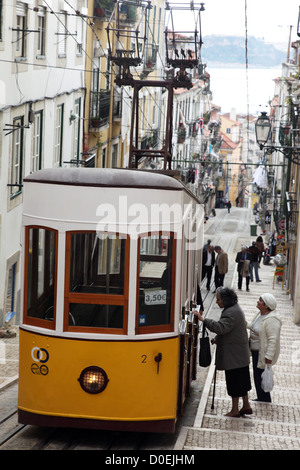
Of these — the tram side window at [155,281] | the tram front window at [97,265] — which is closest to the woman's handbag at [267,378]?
the tram side window at [155,281]

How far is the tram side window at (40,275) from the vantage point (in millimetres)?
7719

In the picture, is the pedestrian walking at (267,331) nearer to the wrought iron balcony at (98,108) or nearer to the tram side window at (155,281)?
the tram side window at (155,281)

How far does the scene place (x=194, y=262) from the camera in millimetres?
9938

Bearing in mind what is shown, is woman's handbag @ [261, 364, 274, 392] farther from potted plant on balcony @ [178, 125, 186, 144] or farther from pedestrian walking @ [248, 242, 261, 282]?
potted plant on balcony @ [178, 125, 186, 144]

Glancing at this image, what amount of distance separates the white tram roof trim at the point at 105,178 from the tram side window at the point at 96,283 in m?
0.49

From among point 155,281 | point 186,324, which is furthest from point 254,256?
point 155,281

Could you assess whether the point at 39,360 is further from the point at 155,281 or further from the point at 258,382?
the point at 258,382

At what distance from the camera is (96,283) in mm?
7609

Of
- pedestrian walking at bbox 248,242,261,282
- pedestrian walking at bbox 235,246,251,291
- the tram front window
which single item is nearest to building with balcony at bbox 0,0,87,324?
pedestrian walking at bbox 235,246,251,291

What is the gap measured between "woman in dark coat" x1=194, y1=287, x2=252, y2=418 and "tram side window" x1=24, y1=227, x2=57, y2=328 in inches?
75.3

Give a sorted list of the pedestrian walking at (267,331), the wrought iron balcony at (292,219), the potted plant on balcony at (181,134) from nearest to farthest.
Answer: the pedestrian walking at (267,331)
the wrought iron balcony at (292,219)
the potted plant on balcony at (181,134)

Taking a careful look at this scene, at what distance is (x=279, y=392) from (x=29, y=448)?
4401mm
